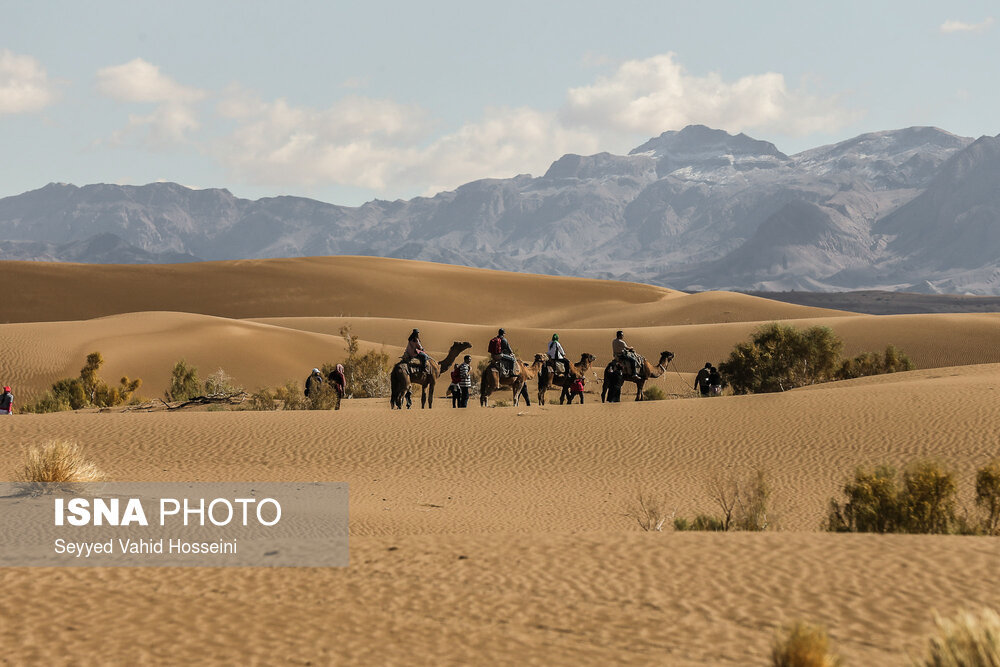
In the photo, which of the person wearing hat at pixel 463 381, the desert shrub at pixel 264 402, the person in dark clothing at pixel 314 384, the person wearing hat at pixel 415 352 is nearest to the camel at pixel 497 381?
the person wearing hat at pixel 463 381

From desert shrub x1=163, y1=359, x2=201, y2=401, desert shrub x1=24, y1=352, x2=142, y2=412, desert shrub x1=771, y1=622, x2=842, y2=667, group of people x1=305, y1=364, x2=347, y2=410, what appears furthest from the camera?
desert shrub x1=163, y1=359, x2=201, y2=401

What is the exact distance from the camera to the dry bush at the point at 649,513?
1227 centimetres

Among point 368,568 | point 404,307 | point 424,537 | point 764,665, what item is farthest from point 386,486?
point 404,307

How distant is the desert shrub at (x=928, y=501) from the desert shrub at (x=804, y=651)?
6015 mm

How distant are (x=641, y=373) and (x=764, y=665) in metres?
19.0

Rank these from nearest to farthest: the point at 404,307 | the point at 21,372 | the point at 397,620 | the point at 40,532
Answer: the point at 397,620 → the point at 40,532 → the point at 21,372 → the point at 404,307

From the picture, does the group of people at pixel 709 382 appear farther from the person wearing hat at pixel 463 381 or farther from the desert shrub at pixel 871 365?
the person wearing hat at pixel 463 381

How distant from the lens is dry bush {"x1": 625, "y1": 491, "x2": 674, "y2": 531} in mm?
12268

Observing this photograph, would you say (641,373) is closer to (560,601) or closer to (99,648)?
(560,601)

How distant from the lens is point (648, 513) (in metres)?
13.3

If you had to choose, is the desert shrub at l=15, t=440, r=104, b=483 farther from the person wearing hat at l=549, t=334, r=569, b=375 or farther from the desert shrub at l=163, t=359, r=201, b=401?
the desert shrub at l=163, t=359, r=201, b=401

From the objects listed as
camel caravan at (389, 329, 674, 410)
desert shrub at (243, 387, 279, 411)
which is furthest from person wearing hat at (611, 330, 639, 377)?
desert shrub at (243, 387, 279, 411)

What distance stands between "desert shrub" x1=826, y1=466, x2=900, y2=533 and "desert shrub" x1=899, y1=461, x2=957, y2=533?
0.47 feet

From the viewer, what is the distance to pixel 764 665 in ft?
21.4
